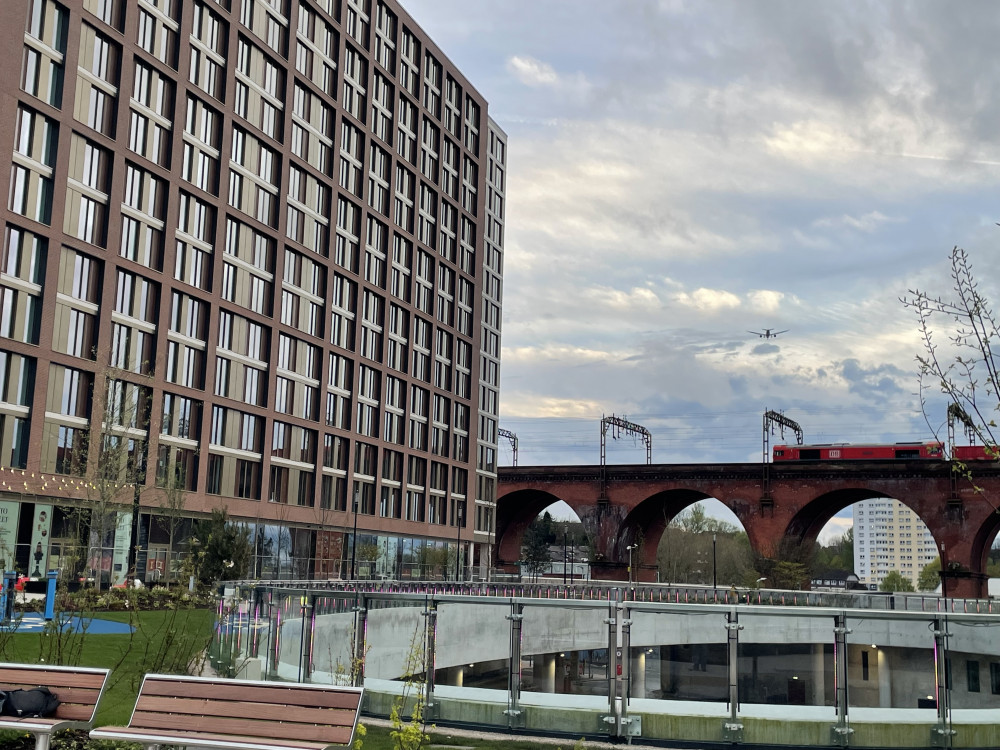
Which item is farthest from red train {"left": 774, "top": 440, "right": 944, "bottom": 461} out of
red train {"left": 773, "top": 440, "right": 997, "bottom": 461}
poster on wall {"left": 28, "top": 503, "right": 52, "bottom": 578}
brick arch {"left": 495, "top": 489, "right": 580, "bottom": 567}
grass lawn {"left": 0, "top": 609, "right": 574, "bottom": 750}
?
grass lawn {"left": 0, "top": 609, "right": 574, "bottom": 750}

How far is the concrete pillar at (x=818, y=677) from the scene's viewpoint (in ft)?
38.2

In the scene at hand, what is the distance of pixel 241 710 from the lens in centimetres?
878

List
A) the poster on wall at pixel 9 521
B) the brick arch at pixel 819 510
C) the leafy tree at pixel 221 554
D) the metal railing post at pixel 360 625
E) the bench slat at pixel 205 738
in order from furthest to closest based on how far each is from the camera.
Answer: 1. the brick arch at pixel 819 510
2. the poster on wall at pixel 9 521
3. the leafy tree at pixel 221 554
4. the metal railing post at pixel 360 625
5. the bench slat at pixel 205 738

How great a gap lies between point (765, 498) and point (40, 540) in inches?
1927

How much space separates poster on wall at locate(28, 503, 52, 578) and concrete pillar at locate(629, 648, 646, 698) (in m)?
37.8

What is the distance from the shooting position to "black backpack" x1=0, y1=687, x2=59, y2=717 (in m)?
9.01

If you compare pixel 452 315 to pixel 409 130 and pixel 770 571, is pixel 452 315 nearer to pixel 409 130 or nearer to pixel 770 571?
pixel 409 130

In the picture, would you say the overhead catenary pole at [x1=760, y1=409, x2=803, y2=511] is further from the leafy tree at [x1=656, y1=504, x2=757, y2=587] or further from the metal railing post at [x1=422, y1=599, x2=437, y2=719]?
the metal railing post at [x1=422, y1=599, x2=437, y2=719]

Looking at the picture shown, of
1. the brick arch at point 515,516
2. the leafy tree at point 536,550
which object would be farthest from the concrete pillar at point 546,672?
the leafy tree at point 536,550

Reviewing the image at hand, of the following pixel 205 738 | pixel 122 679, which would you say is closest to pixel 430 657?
pixel 205 738

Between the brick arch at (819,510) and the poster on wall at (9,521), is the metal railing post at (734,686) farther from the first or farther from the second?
the brick arch at (819,510)

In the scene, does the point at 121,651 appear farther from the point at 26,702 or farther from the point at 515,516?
the point at 515,516

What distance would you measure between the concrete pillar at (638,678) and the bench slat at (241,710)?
463 cm

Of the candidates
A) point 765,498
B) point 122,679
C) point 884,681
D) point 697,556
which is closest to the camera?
point 884,681
